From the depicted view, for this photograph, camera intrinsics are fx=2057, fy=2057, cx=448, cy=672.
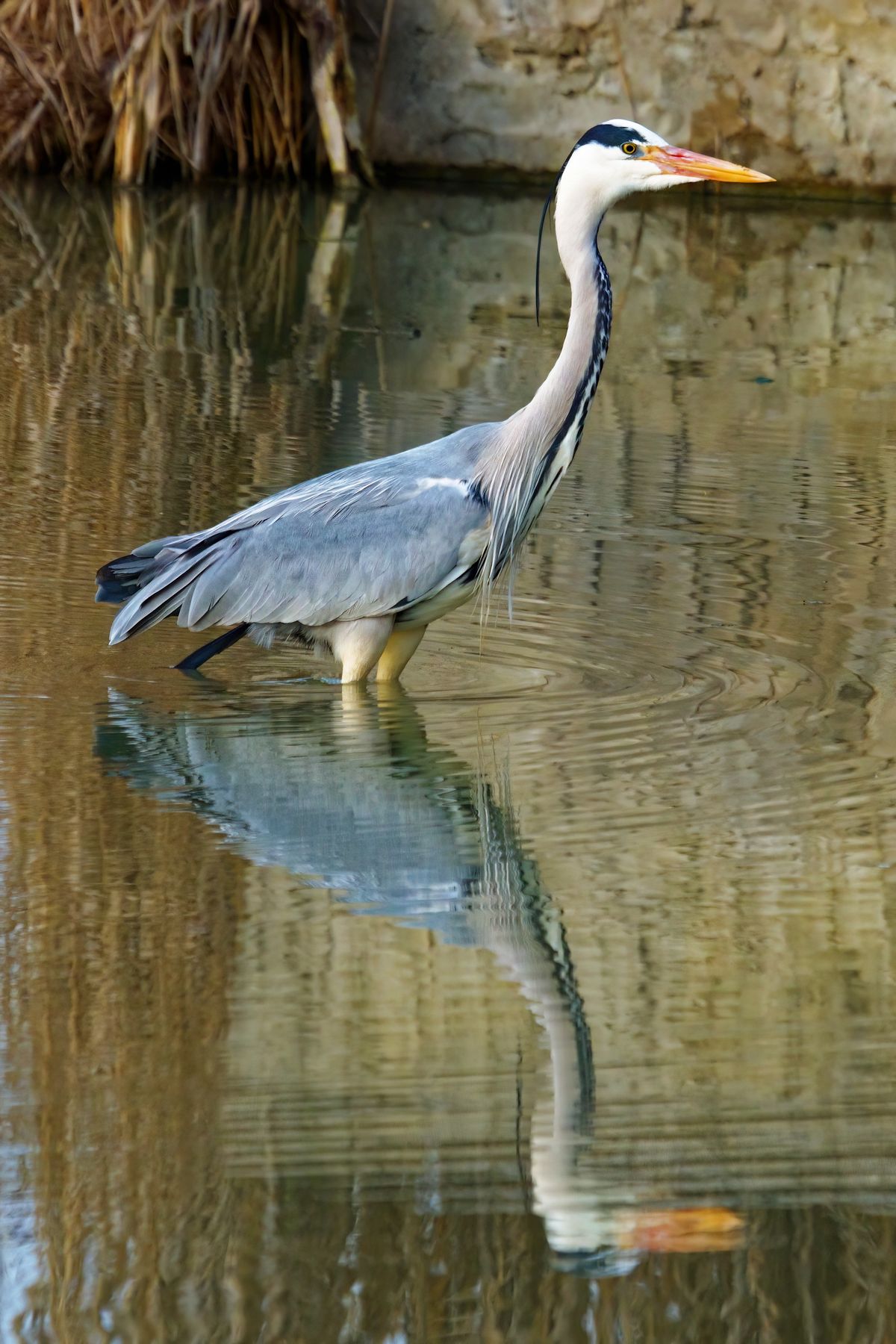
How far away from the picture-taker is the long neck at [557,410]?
5.37 metres

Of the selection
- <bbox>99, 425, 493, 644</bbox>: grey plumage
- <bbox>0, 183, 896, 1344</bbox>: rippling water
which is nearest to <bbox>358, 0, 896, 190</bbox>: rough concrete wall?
<bbox>0, 183, 896, 1344</bbox>: rippling water

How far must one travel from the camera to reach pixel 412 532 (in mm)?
5336

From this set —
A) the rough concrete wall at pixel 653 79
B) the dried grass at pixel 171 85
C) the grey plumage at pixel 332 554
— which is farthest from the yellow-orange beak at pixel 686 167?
the rough concrete wall at pixel 653 79

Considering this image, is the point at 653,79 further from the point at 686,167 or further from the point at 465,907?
the point at 465,907

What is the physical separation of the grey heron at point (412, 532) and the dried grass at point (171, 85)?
324 inches

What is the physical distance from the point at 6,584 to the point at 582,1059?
3120 millimetres

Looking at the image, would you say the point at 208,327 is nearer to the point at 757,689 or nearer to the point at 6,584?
A: the point at 6,584

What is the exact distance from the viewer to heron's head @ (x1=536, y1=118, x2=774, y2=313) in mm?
5371

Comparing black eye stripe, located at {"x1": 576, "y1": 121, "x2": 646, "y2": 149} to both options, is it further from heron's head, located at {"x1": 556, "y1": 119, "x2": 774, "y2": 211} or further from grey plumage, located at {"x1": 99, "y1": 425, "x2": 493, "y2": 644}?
grey plumage, located at {"x1": 99, "y1": 425, "x2": 493, "y2": 644}

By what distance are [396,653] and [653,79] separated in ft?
31.3

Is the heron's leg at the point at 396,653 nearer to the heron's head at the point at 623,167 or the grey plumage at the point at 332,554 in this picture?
the grey plumage at the point at 332,554

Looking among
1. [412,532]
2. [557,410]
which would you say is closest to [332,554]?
[412,532]

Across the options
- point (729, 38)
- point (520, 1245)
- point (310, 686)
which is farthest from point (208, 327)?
point (520, 1245)

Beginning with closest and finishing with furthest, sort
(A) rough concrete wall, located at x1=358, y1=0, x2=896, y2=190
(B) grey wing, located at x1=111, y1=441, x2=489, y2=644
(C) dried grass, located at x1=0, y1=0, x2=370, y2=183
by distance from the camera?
(B) grey wing, located at x1=111, y1=441, x2=489, y2=644, (C) dried grass, located at x1=0, y1=0, x2=370, y2=183, (A) rough concrete wall, located at x1=358, y1=0, x2=896, y2=190
